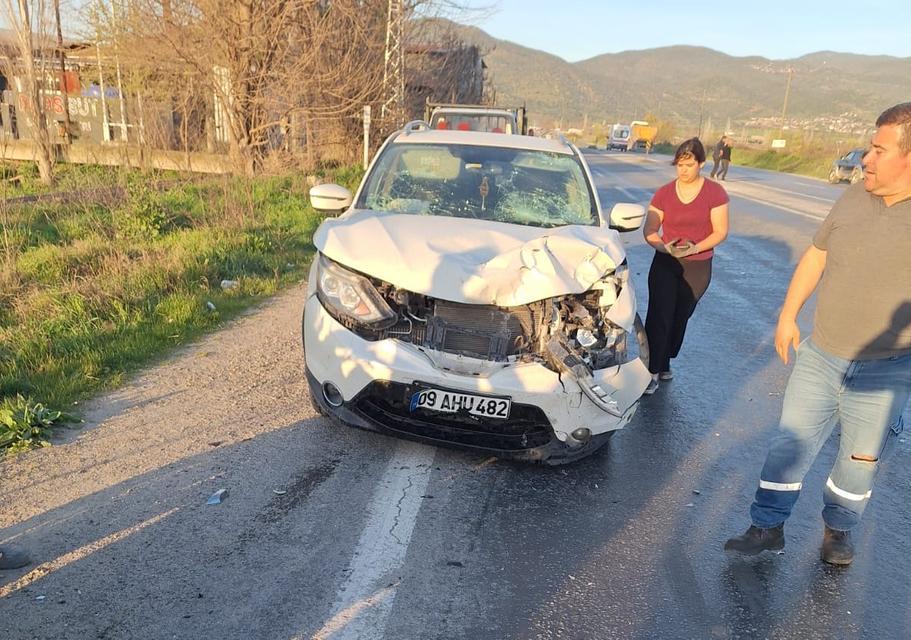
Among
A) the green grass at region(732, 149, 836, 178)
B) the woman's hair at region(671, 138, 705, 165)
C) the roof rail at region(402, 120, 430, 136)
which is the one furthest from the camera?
the green grass at region(732, 149, 836, 178)

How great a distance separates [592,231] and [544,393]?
1.44 metres

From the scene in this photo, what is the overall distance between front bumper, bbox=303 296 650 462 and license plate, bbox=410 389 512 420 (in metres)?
0.03

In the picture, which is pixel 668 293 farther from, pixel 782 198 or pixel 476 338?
pixel 782 198

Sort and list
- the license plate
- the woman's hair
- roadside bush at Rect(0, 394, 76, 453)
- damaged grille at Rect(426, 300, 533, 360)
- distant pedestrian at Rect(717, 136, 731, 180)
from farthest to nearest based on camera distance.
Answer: distant pedestrian at Rect(717, 136, 731, 180) < the woman's hair < roadside bush at Rect(0, 394, 76, 453) < damaged grille at Rect(426, 300, 533, 360) < the license plate

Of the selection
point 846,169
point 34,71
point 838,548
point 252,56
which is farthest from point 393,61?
point 846,169

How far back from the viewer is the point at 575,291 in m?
3.43

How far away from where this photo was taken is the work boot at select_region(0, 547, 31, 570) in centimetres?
255

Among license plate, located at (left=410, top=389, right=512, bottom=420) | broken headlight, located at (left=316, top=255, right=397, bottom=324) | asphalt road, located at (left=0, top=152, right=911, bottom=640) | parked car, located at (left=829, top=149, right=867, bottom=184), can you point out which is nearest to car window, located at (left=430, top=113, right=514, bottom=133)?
asphalt road, located at (left=0, top=152, right=911, bottom=640)

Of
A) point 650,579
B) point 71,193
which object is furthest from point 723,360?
point 71,193

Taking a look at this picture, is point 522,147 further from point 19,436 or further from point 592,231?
point 19,436

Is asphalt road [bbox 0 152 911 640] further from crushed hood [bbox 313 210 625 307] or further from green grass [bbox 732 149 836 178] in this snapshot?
green grass [bbox 732 149 836 178]

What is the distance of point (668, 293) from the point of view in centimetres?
468

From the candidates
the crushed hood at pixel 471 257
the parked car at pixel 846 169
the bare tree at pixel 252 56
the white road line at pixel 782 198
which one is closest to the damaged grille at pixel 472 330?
the crushed hood at pixel 471 257

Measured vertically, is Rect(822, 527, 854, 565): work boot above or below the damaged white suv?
below
